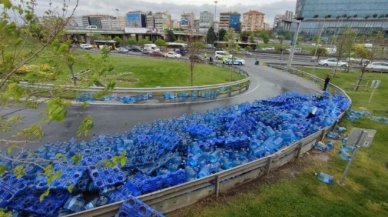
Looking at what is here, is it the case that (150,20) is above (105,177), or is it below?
above

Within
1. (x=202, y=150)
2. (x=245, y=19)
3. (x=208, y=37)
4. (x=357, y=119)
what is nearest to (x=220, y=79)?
(x=357, y=119)

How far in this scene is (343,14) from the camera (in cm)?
10831

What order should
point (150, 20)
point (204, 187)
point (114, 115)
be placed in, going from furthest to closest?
point (150, 20) < point (114, 115) < point (204, 187)

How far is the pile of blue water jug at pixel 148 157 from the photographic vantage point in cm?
557

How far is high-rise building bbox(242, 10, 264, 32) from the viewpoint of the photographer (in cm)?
17438

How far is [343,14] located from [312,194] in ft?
431

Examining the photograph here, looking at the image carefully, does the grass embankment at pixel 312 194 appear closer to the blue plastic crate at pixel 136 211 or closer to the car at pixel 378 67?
the blue plastic crate at pixel 136 211

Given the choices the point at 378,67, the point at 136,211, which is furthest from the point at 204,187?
the point at 378,67

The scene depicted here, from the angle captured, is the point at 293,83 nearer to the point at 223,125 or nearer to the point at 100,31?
the point at 223,125

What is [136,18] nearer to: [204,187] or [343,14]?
[343,14]

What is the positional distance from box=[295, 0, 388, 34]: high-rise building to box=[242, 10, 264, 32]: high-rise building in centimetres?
5816

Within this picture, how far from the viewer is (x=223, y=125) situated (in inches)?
409

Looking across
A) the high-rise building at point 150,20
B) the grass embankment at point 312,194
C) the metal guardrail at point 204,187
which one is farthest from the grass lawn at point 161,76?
the high-rise building at point 150,20

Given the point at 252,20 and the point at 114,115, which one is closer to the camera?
the point at 114,115
